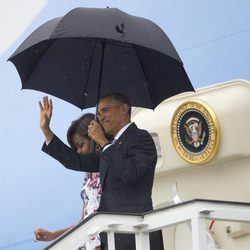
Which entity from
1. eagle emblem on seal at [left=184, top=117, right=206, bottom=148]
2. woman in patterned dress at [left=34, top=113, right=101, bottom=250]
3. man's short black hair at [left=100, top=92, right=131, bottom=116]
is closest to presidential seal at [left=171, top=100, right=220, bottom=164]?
eagle emblem on seal at [left=184, top=117, right=206, bottom=148]

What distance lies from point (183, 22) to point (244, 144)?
3.23ft

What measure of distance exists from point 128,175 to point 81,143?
63cm

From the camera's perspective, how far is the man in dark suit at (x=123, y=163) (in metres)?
2.94

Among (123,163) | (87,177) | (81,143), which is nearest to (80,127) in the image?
(81,143)

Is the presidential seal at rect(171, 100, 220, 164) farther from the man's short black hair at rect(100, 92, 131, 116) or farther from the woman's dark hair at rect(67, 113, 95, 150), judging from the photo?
the man's short black hair at rect(100, 92, 131, 116)

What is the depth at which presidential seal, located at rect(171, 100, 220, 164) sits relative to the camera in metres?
3.87

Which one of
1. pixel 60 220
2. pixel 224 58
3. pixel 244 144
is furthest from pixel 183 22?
pixel 60 220

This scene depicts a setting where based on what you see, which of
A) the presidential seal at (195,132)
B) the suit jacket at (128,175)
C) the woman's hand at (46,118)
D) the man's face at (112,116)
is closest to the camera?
the suit jacket at (128,175)

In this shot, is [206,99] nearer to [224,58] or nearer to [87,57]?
[224,58]

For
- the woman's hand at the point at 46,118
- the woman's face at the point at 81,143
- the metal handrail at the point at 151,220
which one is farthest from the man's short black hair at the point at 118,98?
the metal handrail at the point at 151,220

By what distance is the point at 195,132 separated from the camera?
13.1 feet

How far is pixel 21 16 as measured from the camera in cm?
544

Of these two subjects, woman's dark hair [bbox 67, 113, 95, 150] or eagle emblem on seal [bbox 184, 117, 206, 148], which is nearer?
woman's dark hair [bbox 67, 113, 95, 150]

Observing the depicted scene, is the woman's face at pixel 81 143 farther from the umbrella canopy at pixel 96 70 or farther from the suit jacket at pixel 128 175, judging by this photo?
the suit jacket at pixel 128 175
